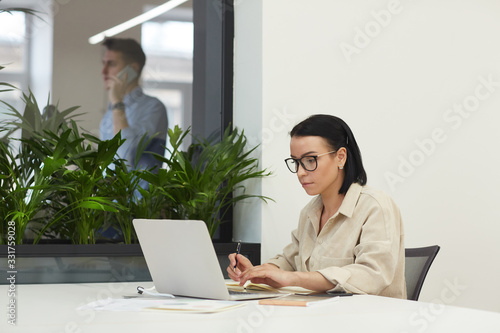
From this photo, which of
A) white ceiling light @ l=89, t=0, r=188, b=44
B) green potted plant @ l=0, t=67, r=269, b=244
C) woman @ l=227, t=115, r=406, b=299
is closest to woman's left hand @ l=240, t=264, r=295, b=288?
woman @ l=227, t=115, r=406, b=299

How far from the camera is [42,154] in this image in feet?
8.72

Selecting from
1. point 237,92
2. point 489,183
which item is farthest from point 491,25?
point 237,92

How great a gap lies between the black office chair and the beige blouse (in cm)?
16

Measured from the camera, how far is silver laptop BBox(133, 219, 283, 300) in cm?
165

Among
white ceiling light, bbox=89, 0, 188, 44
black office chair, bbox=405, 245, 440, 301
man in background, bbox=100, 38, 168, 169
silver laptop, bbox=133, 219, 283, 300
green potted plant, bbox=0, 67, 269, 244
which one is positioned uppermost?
white ceiling light, bbox=89, 0, 188, 44

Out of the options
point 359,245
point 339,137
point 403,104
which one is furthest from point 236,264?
point 403,104

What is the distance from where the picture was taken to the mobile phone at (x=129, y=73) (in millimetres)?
3188

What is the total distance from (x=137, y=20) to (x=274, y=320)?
Result: 7.43 ft

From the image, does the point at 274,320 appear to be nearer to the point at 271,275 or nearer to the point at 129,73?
the point at 271,275

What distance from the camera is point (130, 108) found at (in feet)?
10.5

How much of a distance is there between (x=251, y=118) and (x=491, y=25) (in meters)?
1.73

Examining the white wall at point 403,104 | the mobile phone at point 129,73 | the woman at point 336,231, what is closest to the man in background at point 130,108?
the mobile phone at point 129,73

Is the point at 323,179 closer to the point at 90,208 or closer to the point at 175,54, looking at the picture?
the point at 90,208

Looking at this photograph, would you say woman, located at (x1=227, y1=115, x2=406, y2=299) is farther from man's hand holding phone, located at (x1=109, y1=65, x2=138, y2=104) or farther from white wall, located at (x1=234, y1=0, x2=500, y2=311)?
man's hand holding phone, located at (x1=109, y1=65, x2=138, y2=104)
